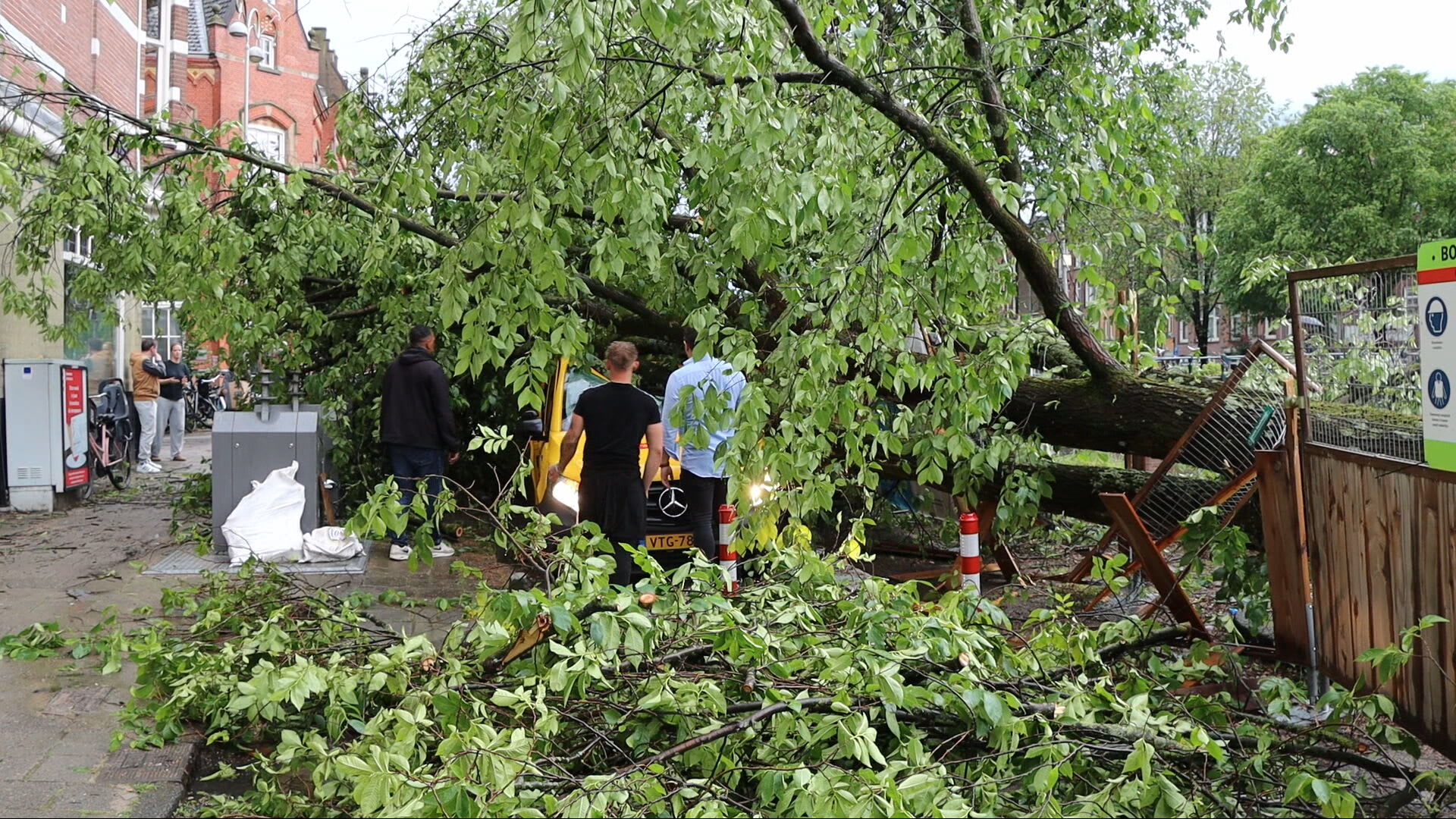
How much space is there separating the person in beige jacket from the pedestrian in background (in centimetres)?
36

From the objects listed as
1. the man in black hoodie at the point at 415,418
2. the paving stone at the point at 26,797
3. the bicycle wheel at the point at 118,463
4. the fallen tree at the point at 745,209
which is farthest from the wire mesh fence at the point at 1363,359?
the bicycle wheel at the point at 118,463

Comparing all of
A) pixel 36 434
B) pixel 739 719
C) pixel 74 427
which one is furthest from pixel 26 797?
pixel 74 427

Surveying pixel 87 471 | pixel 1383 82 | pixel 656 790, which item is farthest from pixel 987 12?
pixel 1383 82

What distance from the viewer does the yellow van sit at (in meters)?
8.20

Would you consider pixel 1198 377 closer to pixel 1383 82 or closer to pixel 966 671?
pixel 966 671

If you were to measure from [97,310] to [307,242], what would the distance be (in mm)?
2471

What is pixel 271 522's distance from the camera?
942cm

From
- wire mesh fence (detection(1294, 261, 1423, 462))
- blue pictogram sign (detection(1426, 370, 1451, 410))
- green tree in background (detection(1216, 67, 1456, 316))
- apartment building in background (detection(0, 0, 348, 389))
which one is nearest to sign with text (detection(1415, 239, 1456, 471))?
blue pictogram sign (detection(1426, 370, 1451, 410))

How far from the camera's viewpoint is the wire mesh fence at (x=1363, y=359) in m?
4.61

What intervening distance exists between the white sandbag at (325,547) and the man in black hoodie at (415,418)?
42 cm

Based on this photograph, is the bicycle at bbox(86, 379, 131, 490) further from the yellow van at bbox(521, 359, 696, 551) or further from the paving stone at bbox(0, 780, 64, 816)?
the paving stone at bbox(0, 780, 64, 816)

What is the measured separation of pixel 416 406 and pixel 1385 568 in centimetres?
714

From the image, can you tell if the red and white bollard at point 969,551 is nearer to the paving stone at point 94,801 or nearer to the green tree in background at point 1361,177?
the paving stone at point 94,801

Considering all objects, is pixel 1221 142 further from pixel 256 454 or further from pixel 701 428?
pixel 701 428
